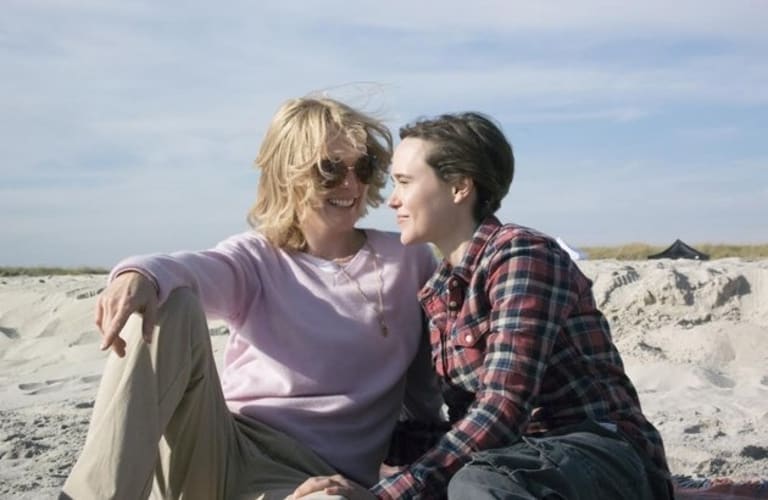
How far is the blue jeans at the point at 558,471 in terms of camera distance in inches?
102

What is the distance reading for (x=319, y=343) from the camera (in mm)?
3436

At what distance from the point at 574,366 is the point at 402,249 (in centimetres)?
88

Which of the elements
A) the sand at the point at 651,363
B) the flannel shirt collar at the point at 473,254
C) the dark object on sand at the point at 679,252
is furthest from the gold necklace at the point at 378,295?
the dark object on sand at the point at 679,252

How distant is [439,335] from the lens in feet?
10.6

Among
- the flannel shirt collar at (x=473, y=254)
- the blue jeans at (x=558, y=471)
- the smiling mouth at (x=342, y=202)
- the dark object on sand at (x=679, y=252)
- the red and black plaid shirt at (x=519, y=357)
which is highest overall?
the smiling mouth at (x=342, y=202)

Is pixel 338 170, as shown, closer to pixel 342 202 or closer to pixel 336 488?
pixel 342 202

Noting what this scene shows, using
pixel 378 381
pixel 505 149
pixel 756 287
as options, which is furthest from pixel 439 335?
pixel 756 287

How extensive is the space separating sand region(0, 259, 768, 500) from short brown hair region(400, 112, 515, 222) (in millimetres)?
1918

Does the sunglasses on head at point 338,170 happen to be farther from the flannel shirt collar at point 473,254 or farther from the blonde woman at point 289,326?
the flannel shirt collar at point 473,254

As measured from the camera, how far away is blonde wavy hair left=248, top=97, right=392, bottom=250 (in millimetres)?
3529

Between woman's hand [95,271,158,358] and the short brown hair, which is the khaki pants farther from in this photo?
the short brown hair

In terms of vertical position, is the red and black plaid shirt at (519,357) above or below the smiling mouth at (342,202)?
below

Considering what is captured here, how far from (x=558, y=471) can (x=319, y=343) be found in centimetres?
105

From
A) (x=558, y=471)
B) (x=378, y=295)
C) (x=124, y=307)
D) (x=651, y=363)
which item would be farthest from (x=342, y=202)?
(x=651, y=363)
